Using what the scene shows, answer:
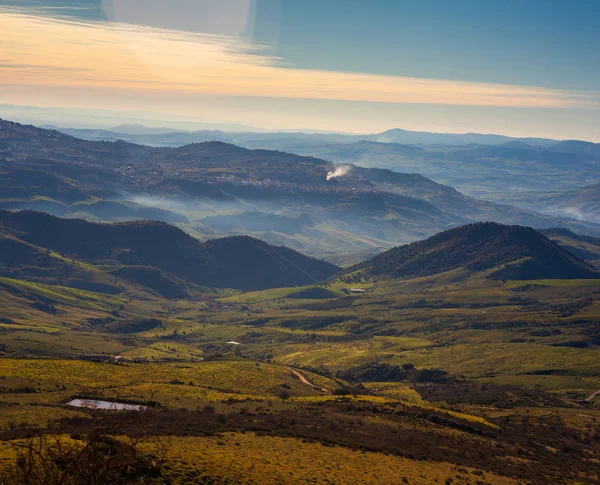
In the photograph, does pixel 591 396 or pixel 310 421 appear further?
pixel 591 396

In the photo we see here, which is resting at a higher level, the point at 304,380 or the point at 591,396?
the point at 304,380

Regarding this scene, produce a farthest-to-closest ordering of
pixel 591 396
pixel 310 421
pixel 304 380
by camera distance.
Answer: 1. pixel 591 396
2. pixel 304 380
3. pixel 310 421

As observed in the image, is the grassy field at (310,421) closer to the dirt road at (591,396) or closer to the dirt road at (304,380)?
the dirt road at (304,380)

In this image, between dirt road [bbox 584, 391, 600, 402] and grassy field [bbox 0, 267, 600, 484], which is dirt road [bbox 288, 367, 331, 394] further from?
dirt road [bbox 584, 391, 600, 402]

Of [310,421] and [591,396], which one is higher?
[310,421]

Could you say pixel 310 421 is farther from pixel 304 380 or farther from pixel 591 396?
pixel 591 396

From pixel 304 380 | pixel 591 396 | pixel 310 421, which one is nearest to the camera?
pixel 310 421

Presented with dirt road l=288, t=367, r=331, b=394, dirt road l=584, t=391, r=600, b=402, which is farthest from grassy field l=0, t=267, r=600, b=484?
dirt road l=584, t=391, r=600, b=402

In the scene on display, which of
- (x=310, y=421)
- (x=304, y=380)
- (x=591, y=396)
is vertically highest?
(x=310, y=421)

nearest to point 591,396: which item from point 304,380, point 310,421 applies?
point 304,380

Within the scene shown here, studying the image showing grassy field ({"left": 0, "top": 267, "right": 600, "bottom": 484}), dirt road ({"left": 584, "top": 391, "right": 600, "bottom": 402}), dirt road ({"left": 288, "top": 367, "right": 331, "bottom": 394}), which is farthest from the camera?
dirt road ({"left": 584, "top": 391, "right": 600, "bottom": 402})

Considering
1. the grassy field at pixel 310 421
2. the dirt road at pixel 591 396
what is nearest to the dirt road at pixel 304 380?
the grassy field at pixel 310 421

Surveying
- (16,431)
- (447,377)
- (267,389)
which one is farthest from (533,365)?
(16,431)
